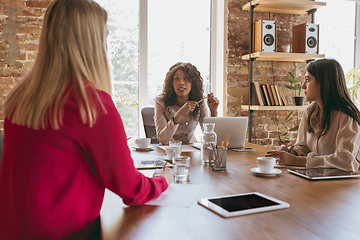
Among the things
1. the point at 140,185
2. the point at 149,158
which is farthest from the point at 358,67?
the point at 140,185

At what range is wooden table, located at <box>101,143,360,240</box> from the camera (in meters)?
0.79

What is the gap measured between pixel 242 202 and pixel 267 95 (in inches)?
107

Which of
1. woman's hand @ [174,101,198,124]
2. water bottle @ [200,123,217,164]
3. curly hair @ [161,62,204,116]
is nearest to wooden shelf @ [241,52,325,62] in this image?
curly hair @ [161,62,204,116]

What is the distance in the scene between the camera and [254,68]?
12.1 ft

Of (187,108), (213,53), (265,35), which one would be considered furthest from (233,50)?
(187,108)

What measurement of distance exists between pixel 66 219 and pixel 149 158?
99cm

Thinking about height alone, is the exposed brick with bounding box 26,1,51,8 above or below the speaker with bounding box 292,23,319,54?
above

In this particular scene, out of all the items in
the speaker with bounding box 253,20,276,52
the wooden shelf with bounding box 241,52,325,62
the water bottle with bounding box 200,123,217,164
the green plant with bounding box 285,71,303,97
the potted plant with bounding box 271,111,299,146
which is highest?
the speaker with bounding box 253,20,276,52

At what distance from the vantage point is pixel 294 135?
3.92m

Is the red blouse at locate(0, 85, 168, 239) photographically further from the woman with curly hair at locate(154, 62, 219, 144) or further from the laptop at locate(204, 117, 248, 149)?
the woman with curly hair at locate(154, 62, 219, 144)

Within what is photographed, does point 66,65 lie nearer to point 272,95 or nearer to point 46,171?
point 46,171

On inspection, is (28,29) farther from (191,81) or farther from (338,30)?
(338,30)

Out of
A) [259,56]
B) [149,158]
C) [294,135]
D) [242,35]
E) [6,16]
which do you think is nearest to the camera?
[149,158]

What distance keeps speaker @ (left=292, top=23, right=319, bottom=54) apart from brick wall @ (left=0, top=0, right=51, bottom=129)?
2.83 metres
